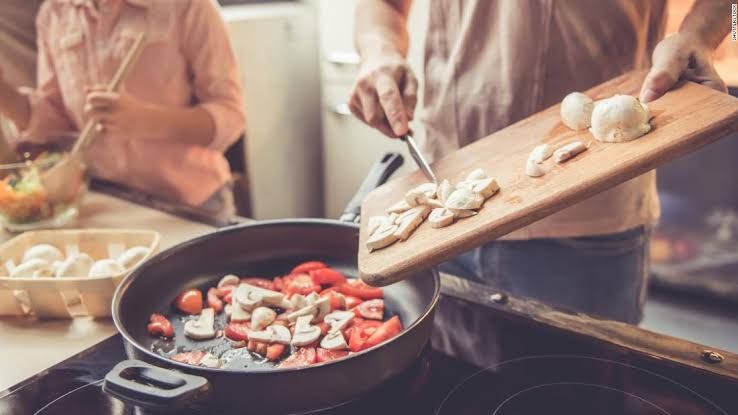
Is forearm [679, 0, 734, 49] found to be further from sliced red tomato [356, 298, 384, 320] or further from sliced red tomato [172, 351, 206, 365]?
sliced red tomato [172, 351, 206, 365]

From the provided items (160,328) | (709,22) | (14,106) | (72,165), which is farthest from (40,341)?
(709,22)

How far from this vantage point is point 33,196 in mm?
1248

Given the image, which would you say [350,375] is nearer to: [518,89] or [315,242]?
[315,242]

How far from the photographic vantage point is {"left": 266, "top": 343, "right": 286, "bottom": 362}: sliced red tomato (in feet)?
2.63

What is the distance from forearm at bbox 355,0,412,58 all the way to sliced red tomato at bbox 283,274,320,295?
402 millimetres

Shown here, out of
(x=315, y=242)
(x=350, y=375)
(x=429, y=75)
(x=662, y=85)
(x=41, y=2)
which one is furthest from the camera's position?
(x=41, y=2)

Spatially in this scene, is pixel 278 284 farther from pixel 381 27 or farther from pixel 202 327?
pixel 381 27

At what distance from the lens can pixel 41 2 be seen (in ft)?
5.73

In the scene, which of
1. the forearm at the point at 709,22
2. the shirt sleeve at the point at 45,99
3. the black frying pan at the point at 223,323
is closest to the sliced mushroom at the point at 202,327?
the black frying pan at the point at 223,323

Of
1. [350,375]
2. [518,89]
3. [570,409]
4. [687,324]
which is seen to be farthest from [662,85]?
[687,324]

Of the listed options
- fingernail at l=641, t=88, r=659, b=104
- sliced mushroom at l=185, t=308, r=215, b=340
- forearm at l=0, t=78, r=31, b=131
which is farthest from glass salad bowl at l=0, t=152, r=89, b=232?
fingernail at l=641, t=88, r=659, b=104

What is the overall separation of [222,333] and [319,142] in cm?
230

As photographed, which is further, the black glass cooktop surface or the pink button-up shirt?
the pink button-up shirt

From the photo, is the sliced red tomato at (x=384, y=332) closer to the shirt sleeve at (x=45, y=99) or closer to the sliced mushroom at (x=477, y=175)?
the sliced mushroom at (x=477, y=175)
